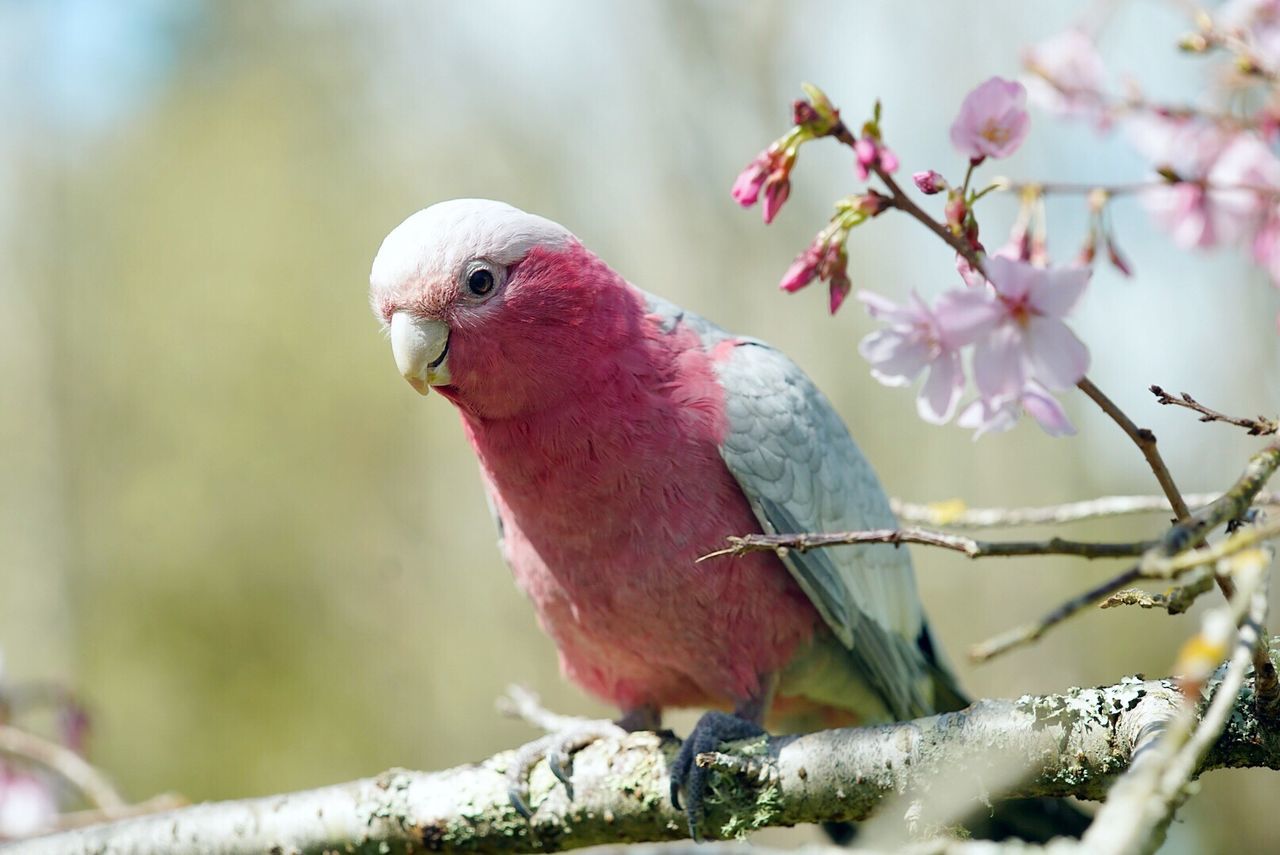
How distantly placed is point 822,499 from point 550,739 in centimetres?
100

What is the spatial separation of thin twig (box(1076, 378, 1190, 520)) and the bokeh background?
4.23 m

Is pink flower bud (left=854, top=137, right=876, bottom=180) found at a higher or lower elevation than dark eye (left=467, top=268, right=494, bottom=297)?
lower

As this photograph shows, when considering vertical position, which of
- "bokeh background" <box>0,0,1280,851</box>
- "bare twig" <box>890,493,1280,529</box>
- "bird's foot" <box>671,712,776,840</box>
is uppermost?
"bokeh background" <box>0,0,1280,851</box>

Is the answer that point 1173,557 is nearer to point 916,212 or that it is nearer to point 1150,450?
point 1150,450

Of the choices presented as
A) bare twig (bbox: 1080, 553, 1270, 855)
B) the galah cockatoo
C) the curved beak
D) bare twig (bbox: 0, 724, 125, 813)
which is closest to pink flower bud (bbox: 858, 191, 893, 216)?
bare twig (bbox: 1080, 553, 1270, 855)

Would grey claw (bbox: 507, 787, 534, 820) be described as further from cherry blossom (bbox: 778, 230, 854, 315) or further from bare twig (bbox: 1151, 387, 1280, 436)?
bare twig (bbox: 1151, 387, 1280, 436)

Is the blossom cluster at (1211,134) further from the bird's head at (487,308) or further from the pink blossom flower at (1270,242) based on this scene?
the bird's head at (487,308)

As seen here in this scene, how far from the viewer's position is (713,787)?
2.49m

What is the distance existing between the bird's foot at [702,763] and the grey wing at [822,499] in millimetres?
417

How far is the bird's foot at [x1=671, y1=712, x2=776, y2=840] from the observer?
8.05 ft

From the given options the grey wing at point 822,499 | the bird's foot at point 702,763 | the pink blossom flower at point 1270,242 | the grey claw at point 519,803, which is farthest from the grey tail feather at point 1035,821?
the pink blossom flower at point 1270,242

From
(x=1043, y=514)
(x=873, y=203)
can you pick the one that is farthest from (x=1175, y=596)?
(x=1043, y=514)

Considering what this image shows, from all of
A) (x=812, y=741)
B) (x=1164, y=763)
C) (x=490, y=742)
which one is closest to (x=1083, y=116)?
(x=812, y=741)

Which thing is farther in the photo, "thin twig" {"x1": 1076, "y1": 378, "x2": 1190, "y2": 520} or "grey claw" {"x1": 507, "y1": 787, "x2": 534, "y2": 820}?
"grey claw" {"x1": 507, "y1": 787, "x2": 534, "y2": 820}
